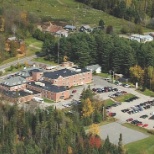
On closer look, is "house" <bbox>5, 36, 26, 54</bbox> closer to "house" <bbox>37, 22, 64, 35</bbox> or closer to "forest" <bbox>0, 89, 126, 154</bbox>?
"house" <bbox>37, 22, 64, 35</bbox>

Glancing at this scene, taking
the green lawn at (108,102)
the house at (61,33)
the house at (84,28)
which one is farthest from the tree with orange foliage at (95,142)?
the house at (84,28)

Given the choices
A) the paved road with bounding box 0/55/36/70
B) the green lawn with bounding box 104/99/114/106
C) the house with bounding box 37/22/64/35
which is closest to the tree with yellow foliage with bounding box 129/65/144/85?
the green lawn with bounding box 104/99/114/106

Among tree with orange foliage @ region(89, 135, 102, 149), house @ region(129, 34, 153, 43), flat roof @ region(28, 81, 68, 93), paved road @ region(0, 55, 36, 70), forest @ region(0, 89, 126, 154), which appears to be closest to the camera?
forest @ region(0, 89, 126, 154)

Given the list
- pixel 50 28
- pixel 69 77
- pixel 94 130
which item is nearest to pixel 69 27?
pixel 50 28

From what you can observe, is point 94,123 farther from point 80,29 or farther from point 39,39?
point 80,29

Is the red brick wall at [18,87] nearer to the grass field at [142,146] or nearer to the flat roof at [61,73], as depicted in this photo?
the flat roof at [61,73]

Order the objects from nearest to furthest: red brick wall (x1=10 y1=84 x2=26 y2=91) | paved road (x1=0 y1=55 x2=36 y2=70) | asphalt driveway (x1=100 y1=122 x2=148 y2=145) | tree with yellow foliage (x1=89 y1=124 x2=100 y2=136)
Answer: tree with yellow foliage (x1=89 y1=124 x2=100 y2=136) < asphalt driveway (x1=100 y1=122 x2=148 y2=145) < red brick wall (x1=10 y1=84 x2=26 y2=91) < paved road (x1=0 y1=55 x2=36 y2=70)
